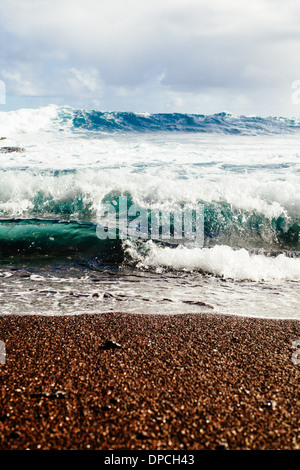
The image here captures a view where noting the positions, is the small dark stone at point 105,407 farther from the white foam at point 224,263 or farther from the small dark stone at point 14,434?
the white foam at point 224,263

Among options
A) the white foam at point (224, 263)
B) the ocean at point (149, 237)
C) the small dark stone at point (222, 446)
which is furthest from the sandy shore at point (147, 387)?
the white foam at point (224, 263)

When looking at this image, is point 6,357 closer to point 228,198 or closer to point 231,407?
point 231,407

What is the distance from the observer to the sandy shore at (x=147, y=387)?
87.2 inches

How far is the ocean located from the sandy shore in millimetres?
964

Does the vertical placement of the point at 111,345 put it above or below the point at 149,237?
below

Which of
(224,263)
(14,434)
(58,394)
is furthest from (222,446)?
(224,263)

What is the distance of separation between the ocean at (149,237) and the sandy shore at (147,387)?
3.16 ft

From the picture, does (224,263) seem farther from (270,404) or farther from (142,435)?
(142,435)

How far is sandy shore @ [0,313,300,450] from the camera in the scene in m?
2.21

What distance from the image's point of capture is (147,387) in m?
2.72

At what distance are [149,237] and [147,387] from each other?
5.91m

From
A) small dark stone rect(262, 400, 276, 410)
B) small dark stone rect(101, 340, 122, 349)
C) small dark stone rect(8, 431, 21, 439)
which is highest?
small dark stone rect(101, 340, 122, 349)

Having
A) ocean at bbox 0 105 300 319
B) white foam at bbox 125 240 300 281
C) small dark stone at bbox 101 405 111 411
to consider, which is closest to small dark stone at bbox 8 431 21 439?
small dark stone at bbox 101 405 111 411

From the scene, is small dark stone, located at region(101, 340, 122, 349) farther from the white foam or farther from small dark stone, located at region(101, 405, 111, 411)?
the white foam
